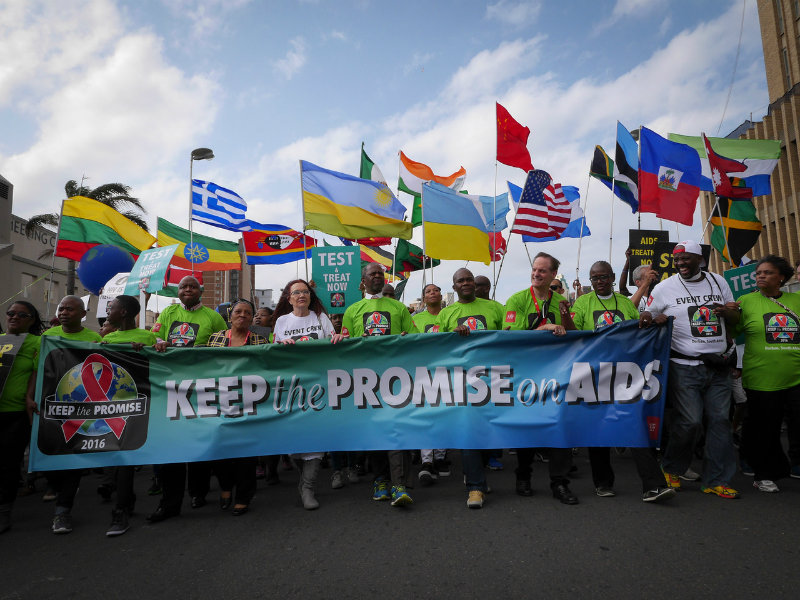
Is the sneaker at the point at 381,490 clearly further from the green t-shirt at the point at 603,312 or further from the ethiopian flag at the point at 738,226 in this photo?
the ethiopian flag at the point at 738,226

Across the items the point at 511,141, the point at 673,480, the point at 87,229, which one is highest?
the point at 511,141

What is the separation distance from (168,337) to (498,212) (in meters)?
8.42

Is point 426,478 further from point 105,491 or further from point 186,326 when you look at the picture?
point 105,491

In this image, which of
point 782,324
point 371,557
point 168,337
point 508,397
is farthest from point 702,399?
point 168,337

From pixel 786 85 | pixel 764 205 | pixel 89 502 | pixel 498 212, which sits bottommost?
pixel 89 502

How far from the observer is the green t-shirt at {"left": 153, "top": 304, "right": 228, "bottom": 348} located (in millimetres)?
5590

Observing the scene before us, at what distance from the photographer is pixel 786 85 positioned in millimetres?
29500

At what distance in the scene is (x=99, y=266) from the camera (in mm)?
9406

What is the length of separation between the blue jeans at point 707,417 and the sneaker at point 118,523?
4.58 metres

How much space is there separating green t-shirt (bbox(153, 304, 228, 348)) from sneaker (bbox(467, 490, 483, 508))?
3.21 meters

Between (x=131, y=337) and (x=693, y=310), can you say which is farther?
(x=131, y=337)

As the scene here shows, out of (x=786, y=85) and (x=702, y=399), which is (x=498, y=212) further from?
(x=786, y=85)

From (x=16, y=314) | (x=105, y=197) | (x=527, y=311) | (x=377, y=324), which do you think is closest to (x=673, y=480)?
(x=527, y=311)

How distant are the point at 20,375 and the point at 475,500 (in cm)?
397
